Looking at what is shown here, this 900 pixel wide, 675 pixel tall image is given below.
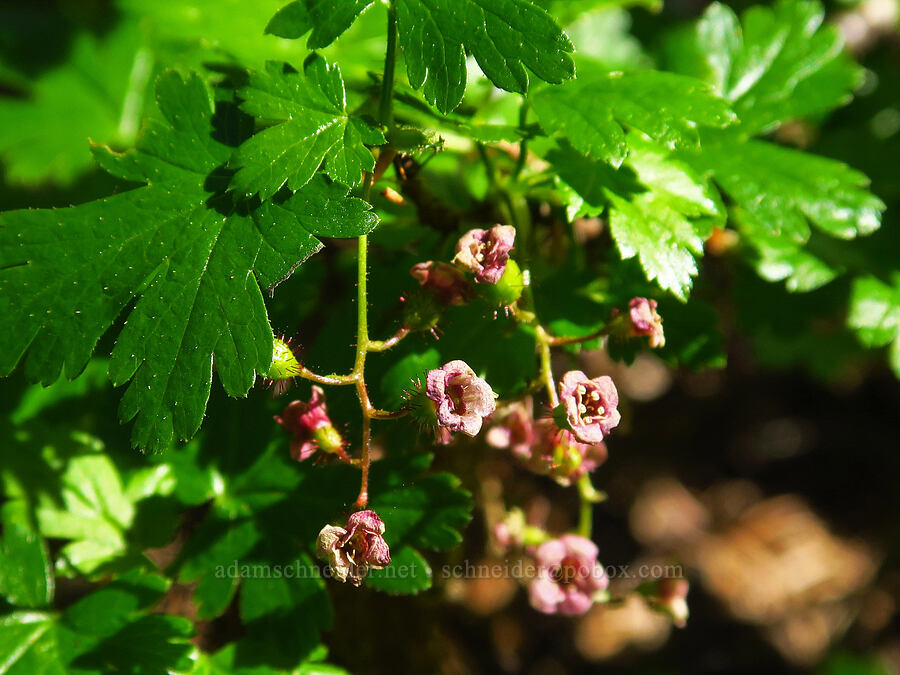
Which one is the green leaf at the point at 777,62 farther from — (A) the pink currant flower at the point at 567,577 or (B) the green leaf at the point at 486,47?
(A) the pink currant flower at the point at 567,577

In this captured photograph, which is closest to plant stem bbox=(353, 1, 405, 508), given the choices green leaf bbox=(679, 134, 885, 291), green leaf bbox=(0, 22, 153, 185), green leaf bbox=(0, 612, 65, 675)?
green leaf bbox=(679, 134, 885, 291)

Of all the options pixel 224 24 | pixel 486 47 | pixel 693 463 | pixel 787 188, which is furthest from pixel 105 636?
pixel 693 463

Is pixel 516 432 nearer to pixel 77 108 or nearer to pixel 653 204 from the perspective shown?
pixel 653 204

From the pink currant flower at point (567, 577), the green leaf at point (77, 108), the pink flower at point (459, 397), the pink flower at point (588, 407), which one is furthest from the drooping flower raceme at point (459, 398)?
the green leaf at point (77, 108)

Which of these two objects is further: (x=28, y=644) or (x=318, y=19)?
(x=28, y=644)

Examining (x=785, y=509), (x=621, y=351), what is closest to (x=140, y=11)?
(x=621, y=351)

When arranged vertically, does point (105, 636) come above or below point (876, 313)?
below
